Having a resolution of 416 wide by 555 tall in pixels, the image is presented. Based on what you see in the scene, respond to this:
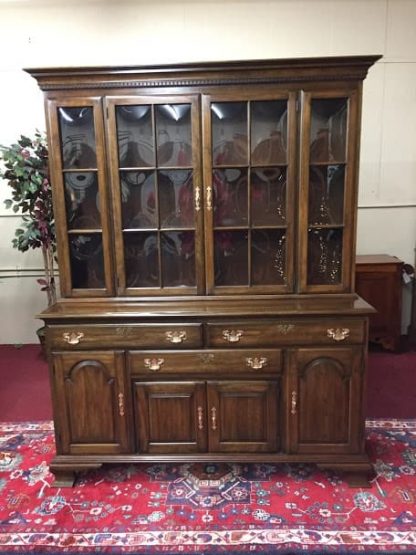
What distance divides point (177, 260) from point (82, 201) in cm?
55

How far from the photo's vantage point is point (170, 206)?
2.07 meters

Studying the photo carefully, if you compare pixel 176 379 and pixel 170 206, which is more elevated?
pixel 170 206

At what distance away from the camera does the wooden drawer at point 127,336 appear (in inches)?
76.8

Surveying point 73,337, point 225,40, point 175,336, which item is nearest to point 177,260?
point 175,336

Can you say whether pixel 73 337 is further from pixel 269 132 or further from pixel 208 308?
pixel 269 132

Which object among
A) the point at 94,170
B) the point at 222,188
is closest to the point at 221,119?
the point at 222,188

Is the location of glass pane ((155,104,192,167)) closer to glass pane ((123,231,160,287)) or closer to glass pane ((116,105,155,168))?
glass pane ((116,105,155,168))

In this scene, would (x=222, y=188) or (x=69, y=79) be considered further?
(x=222, y=188)

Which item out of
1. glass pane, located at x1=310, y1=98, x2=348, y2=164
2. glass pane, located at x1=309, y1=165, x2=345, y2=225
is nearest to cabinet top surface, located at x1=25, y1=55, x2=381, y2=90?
glass pane, located at x1=310, y1=98, x2=348, y2=164

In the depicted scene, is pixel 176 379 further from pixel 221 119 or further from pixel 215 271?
pixel 221 119

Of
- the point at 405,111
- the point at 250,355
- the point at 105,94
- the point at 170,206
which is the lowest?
the point at 250,355

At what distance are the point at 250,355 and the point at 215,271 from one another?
441 mm

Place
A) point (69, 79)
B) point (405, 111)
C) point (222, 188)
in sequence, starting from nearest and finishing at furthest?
1. point (69, 79)
2. point (222, 188)
3. point (405, 111)

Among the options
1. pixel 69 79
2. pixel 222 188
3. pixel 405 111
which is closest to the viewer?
pixel 69 79
